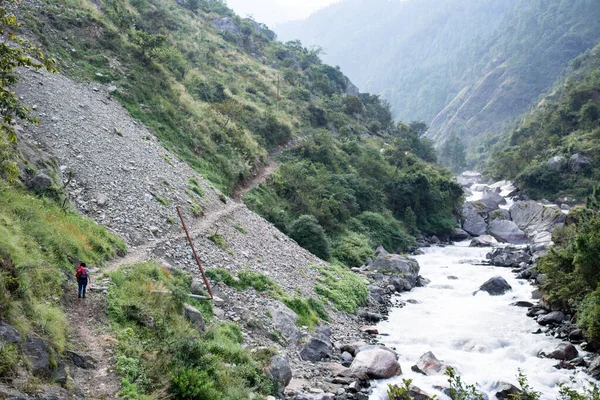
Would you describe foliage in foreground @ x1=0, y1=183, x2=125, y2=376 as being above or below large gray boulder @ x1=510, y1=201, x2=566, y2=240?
below

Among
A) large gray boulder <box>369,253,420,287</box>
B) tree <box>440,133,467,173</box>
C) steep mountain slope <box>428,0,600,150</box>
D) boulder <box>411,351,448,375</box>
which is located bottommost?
boulder <box>411,351,448,375</box>

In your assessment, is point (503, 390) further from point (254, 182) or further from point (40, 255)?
point (254, 182)

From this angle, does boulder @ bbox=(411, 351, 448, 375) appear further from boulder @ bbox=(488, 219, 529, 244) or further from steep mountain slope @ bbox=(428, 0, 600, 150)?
steep mountain slope @ bbox=(428, 0, 600, 150)

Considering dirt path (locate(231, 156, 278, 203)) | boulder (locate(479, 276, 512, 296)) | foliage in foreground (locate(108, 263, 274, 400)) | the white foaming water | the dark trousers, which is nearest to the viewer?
foliage in foreground (locate(108, 263, 274, 400))

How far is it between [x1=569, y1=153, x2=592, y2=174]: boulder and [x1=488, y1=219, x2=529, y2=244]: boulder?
66.7 feet

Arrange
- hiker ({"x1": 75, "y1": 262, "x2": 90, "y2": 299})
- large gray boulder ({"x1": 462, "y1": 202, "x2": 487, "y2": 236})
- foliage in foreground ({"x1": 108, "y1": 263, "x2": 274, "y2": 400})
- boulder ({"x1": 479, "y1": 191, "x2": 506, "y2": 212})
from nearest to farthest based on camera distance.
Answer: foliage in foreground ({"x1": 108, "y1": 263, "x2": 274, "y2": 400}) < hiker ({"x1": 75, "y1": 262, "x2": 90, "y2": 299}) < large gray boulder ({"x1": 462, "y1": 202, "x2": 487, "y2": 236}) < boulder ({"x1": 479, "y1": 191, "x2": 506, "y2": 212})

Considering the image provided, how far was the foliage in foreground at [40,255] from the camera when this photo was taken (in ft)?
29.4

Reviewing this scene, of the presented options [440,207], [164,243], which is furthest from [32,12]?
[440,207]

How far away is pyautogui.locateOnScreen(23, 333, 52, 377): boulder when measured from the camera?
8.02m

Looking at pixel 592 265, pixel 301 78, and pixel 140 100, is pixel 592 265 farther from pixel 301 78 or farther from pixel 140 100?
pixel 301 78

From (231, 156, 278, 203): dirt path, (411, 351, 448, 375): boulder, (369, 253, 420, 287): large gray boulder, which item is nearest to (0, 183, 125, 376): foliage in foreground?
(411, 351, 448, 375): boulder

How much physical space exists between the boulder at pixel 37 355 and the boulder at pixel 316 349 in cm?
1017

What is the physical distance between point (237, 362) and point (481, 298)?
20798mm

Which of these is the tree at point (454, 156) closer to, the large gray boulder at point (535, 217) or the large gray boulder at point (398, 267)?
the large gray boulder at point (535, 217)
